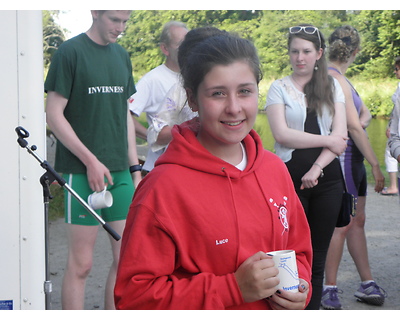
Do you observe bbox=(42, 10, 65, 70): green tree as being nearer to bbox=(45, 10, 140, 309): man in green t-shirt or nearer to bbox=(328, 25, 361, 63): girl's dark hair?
bbox=(328, 25, 361, 63): girl's dark hair

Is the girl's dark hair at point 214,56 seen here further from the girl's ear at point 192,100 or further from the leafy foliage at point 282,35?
the leafy foliage at point 282,35

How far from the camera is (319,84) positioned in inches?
165

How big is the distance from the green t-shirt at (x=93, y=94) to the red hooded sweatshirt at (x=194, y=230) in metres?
1.70

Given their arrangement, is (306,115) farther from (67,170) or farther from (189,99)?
(189,99)

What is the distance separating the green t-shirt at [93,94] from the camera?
3.77 meters

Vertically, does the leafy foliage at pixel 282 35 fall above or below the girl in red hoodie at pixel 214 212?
above

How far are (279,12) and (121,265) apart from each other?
1303 centimetres

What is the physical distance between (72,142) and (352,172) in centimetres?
221

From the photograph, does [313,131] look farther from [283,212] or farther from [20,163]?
[283,212]


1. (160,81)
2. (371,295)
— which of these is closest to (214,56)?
(160,81)

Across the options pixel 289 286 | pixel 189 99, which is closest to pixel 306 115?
pixel 189 99

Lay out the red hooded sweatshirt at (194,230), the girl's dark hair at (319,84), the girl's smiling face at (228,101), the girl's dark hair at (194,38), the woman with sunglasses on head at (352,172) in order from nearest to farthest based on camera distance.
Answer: the red hooded sweatshirt at (194,230) < the girl's smiling face at (228,101) < the girl's dark hair at (194,38) < the girl's dark hair at (319,84) < the woman with sunglasses on head at (352,172)

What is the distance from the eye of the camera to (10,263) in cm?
333

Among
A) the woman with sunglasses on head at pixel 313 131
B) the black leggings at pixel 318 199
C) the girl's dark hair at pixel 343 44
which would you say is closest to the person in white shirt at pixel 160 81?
the woman with sunglasses on head at pixel 313 131
